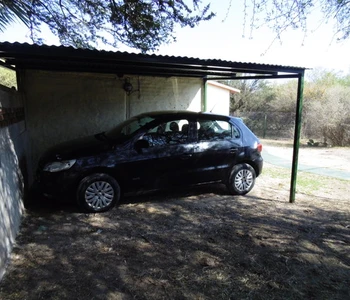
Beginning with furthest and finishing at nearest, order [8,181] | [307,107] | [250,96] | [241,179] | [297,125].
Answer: [250,96] → [307,107] → [241,179] → [297,125] → [8,181]

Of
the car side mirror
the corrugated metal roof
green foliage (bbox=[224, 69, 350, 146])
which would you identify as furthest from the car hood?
green foliage (bbox=[224, 69, 350, 146])

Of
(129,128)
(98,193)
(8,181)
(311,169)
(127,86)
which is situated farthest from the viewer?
(311,169)

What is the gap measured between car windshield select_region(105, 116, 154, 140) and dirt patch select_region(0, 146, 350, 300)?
52.6 inches

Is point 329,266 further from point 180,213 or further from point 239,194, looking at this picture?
point 239,194

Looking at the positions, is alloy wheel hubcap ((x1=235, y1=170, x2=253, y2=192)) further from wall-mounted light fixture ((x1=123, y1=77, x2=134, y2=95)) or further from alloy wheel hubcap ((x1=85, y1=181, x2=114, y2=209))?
wall-mounted light fixture ((x1=123, y1=77, x2=134, y2=95))

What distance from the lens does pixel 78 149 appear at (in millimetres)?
5215

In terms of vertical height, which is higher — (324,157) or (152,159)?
(152,159)

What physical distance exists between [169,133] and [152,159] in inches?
25.1

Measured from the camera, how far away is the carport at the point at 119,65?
4.14 metres

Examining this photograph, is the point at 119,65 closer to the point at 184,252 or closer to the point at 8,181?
the point at 8,181

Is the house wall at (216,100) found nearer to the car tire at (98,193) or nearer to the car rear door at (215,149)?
the car rear door at (215,149)

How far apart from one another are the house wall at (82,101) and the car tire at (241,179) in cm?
313

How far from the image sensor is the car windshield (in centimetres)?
561

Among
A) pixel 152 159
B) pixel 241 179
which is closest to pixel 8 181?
pixel 152 159
